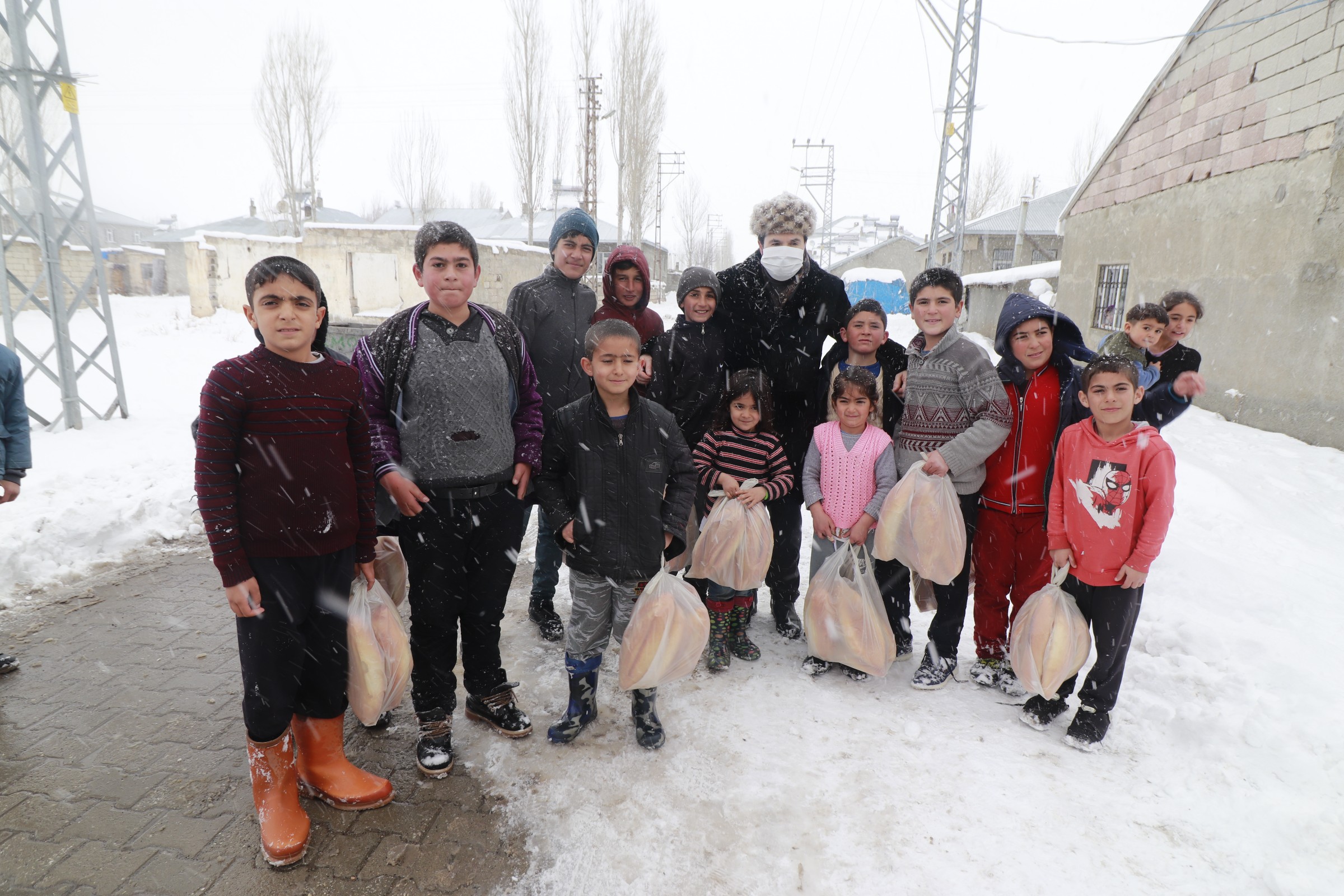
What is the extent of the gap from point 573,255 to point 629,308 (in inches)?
15.5

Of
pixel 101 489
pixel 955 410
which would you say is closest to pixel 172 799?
pixel 955 410

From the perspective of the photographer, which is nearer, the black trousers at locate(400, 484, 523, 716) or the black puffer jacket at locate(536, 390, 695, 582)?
the black trousers at locate(400, 484, 523, 716)

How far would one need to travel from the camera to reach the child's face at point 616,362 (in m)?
2.65

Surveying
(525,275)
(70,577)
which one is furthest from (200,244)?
(70,577)

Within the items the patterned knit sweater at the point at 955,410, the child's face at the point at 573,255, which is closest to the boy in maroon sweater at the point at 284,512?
the child's face at the point at 573,255

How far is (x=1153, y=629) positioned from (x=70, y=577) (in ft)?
21.5

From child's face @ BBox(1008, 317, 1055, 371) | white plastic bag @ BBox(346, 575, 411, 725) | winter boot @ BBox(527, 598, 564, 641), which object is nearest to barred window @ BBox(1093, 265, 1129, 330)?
child's face @ BBox(1008, 317, 1055, 371)

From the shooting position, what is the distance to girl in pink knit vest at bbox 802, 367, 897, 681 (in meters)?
3.18

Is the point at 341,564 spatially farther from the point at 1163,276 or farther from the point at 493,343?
the point at 1163,276

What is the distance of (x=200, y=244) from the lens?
2150 centimetres

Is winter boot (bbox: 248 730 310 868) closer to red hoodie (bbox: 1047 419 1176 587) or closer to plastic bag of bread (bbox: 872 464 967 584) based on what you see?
plastic bag of bread (bbox: 872 464 967 584)

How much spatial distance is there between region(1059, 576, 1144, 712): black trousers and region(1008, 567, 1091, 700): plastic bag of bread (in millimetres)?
48

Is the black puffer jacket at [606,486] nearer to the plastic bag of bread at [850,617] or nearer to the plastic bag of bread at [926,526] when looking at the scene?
the plastic bag of bread at [850,617]

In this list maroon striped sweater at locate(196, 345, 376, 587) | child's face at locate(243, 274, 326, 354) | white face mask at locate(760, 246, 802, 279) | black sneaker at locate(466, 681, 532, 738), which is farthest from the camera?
white face mask at locate(760, 246, 802, 279)
